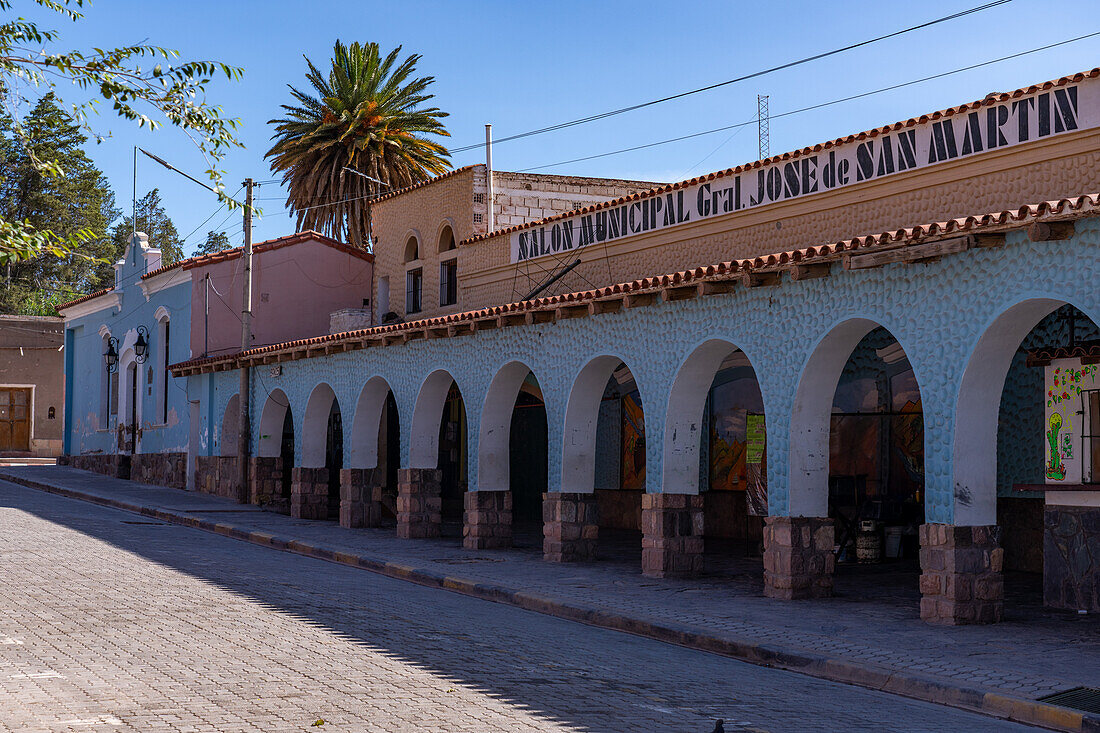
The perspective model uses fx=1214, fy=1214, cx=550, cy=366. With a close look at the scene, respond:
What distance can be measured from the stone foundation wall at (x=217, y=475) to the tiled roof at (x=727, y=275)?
6723 millimetres

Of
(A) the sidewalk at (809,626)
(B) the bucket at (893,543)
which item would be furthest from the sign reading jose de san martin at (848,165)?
(A) the sidewalk at (809,626)

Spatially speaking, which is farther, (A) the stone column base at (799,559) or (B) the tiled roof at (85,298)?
(B) the tiled roof at (85,298)

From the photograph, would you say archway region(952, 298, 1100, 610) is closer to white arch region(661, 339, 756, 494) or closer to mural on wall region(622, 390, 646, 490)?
white arch region(661, 339, 756, 494)

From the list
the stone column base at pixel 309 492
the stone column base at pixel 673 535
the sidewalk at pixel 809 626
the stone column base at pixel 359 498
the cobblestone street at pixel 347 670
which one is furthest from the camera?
the stone column base at pixel 309 492

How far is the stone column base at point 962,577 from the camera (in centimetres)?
1097

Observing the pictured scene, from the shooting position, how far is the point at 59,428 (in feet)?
153

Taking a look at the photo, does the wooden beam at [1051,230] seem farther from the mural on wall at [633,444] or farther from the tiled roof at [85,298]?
the tiled roof at [85,298]

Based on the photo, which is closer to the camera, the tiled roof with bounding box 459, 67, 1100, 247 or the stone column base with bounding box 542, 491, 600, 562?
the tiled roof with bounding box 459, 67, 1100, 247

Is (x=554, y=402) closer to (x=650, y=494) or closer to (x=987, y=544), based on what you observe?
(x=650, y=494)

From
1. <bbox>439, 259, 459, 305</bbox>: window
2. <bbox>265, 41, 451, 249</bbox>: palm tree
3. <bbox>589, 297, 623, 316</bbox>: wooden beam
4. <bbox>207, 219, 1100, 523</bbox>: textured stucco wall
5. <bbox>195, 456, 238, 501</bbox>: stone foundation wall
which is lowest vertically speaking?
<bbox>195, 456, 238, 501</bbox>: stone foundation wall

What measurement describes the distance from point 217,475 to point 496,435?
12.2 metres

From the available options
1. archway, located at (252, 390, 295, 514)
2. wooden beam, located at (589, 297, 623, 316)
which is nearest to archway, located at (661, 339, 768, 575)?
wooden beam, located at (589, 297, 623, 316)

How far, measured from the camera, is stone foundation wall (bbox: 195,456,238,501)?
2772cm

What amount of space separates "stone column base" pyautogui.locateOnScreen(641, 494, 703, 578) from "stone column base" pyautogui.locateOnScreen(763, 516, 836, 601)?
184cm
